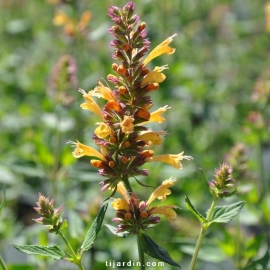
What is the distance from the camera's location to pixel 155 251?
47.7 inches

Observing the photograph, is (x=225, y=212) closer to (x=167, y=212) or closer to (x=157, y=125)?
(x=167, y=212)

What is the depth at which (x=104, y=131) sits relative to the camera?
1.25m

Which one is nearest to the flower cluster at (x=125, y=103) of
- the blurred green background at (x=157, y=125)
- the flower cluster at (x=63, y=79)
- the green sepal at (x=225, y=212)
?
the green sepal at (x=225, y=212)

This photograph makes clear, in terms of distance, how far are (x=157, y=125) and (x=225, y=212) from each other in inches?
72.6

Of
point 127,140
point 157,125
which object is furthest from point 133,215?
point 157,125

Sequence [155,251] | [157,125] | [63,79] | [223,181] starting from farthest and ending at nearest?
1. [157,125]
2. [63,79]
3. [223,181]
4. [155,251]

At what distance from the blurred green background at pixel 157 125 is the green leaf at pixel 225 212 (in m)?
0.47

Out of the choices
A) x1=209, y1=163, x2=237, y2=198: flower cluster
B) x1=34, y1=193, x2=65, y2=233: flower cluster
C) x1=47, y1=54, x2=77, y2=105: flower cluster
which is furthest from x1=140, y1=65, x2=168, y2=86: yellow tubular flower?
x1=47, y1=54, x2=77, y2=105: flower cluster

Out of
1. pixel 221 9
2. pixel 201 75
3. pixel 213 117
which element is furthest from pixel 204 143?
pixel 221 9

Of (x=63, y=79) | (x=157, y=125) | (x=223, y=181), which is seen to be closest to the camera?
(x=223, y=181)

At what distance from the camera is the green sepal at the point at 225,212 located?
1.31 m

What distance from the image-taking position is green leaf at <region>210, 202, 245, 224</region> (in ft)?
4.28

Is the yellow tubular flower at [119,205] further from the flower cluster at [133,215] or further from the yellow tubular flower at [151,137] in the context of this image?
the yellow tubular flower at [151,137]

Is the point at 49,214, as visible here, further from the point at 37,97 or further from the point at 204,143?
the point at 204,143
